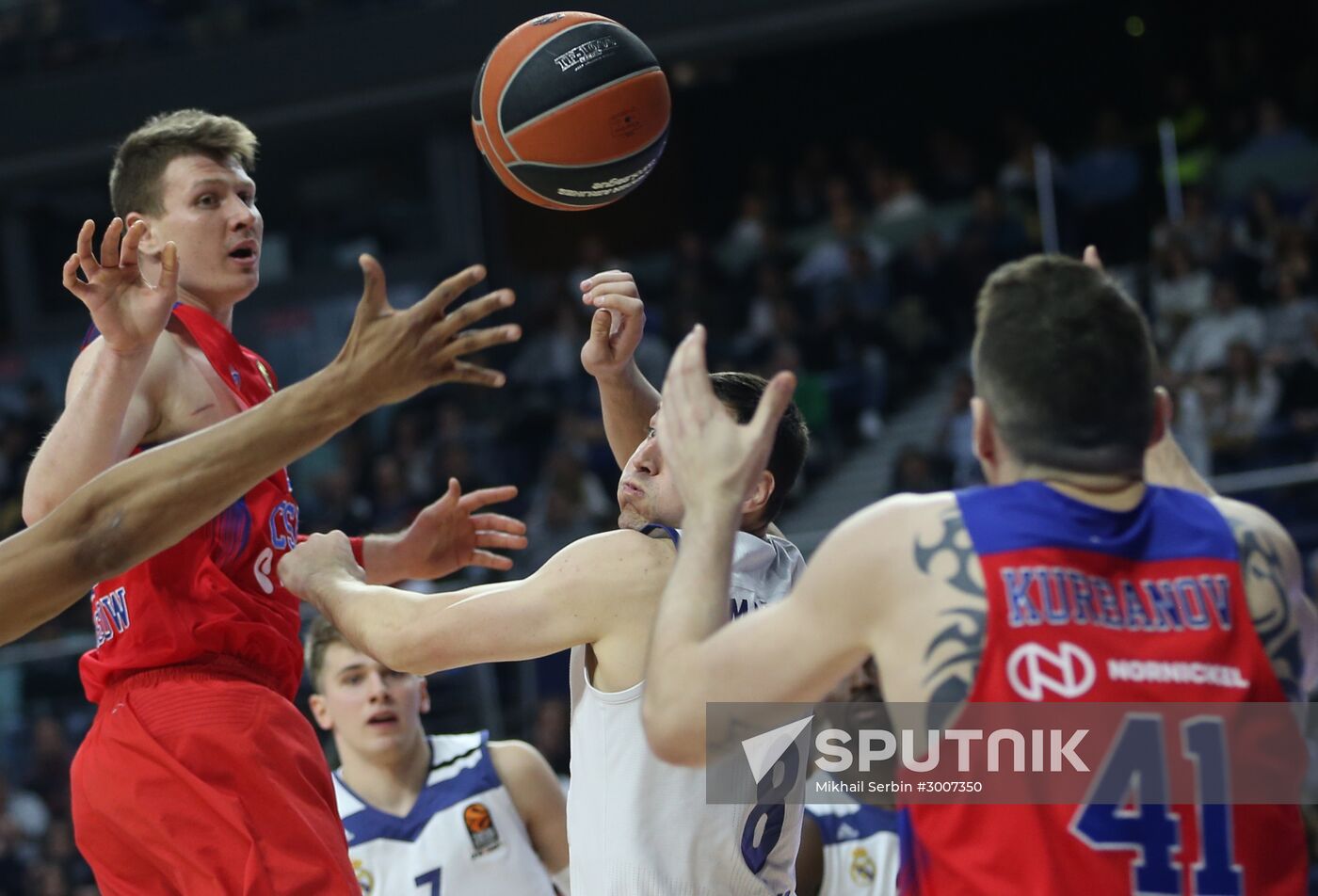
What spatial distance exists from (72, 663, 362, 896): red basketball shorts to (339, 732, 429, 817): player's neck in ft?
4.94

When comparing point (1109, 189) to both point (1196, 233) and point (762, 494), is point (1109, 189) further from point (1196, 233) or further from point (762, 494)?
point (762, 494)

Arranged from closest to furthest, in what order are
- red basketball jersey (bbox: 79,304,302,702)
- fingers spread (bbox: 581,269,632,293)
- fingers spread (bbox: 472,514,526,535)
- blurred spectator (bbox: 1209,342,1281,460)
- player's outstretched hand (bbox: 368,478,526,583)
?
red basketball jersey (bbox: 79,304,302,702) → fingers spread (bbox: 581,269,632,293) → player's outstretched hand (bbox: 368,478,526,583) → fingers spread (bbox: 472,514,526,535) → blurred spectator (bbox: 1209,342,1281,460)

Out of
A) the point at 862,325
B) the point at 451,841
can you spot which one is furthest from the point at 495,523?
the point at 862,325

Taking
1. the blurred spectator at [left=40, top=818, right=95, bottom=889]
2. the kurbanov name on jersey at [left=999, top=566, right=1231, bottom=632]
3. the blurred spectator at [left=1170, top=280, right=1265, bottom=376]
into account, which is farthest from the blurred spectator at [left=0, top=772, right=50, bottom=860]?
the kurbanov name on jersey at [left=999, top=566, right=1231, bottom=632]

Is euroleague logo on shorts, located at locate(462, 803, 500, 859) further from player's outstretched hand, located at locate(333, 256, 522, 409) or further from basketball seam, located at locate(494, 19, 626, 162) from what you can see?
player's outstretched hand, located at locate(333, 256, 522, 409)

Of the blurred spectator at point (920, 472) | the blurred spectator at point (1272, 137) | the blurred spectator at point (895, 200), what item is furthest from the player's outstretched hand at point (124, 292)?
the blurred spectator at point (1272, 137)

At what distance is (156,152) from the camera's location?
402 cm

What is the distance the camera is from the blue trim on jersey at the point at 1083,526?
7.63 feet

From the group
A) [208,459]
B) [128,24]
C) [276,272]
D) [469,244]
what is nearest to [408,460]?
[469,244]

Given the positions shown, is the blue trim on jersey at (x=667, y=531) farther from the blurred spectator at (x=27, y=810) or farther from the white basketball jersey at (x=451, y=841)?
the blurred spectator at (x=27, y=810)

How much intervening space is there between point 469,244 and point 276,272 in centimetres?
239

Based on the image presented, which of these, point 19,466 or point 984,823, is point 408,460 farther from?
point 984,823

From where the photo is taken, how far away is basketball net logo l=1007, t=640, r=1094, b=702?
7.46ft

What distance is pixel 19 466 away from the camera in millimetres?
14695
